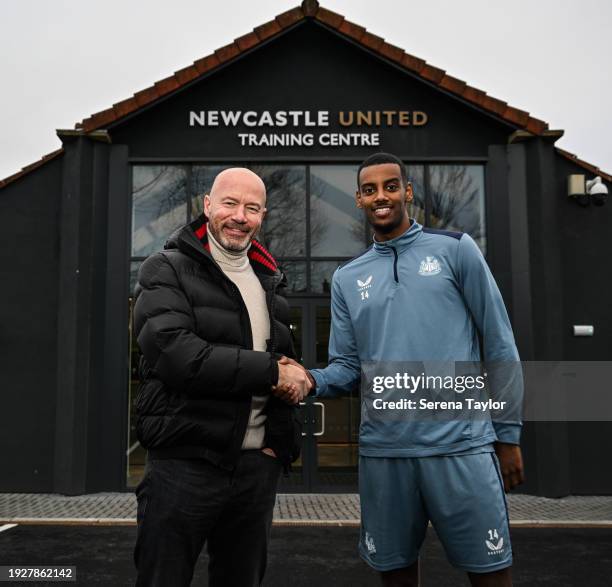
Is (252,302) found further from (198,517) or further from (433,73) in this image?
(433,73)

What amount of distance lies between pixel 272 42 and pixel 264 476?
25.4 ft

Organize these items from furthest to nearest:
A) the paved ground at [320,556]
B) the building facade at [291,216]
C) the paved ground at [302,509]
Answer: the building facade at [291,216] < the paved ground at [302,509] < the paved ground at [320,556]

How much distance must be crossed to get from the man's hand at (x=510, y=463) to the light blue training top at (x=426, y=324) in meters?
0.04

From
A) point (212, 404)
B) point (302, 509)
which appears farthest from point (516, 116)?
point (212, 404)

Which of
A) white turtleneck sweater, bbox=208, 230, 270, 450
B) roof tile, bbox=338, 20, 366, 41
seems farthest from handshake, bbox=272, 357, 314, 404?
roof tile, bbox=338, 20, 366, 41

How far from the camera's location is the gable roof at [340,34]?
316 inches

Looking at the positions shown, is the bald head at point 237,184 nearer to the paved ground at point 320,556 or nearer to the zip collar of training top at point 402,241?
the zip collar of training top at point 402,241

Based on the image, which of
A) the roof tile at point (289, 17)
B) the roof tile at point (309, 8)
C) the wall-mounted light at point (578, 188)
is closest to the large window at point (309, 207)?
the wall-mounted light at point (578, 188)

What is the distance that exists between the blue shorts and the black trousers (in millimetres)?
498

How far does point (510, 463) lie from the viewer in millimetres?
2332

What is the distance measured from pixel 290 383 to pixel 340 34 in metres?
7.62

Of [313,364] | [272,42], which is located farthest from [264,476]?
[272,42]

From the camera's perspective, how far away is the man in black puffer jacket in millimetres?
2061

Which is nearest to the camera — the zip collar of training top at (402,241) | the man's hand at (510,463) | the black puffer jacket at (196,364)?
the black puffer jacket at (196,364)
